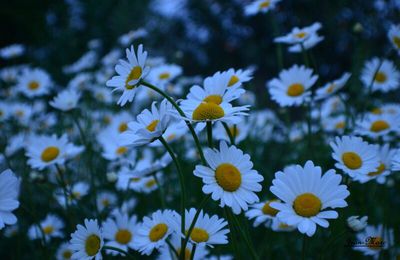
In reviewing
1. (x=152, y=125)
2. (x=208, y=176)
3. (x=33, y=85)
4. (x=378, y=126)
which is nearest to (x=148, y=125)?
(x=152, y=125)

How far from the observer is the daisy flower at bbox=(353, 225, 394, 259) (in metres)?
1.39

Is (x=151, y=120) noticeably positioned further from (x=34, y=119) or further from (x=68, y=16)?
(x=68, y=16)

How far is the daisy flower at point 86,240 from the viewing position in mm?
1171

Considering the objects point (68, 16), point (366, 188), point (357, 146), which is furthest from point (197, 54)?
point (357, 146)

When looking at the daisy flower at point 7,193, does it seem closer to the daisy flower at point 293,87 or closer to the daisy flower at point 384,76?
the daisy flower at point 293,87

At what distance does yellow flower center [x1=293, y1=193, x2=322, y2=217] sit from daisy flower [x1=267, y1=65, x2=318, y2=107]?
2.25ft

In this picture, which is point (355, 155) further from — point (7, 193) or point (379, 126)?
point (7, 193)

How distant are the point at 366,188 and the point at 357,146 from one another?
2.56 ft

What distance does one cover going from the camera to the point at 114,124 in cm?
238

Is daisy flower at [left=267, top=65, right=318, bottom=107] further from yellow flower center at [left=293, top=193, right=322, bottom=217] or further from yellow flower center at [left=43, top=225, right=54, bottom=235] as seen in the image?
yellow flower center at [left=43, top=225, right=54, bottom=235]

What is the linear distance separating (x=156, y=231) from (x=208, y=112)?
0.40 meters

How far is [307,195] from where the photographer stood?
1.08 m

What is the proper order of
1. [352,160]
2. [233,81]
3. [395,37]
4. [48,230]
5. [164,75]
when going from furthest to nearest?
[164,75]
[48,230]
[395,37]
[233,81]
[352,160]

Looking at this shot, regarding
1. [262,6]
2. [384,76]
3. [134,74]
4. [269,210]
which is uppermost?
[262,6]
